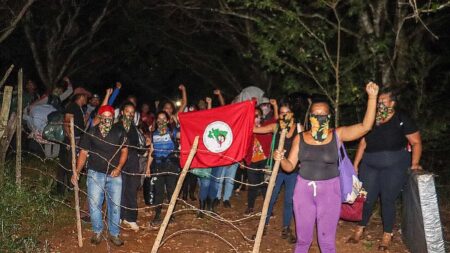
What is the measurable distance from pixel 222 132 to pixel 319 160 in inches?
150

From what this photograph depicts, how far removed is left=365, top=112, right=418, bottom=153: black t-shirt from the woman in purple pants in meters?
1.47

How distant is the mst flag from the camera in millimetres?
9273

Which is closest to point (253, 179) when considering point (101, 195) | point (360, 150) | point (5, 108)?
point (360, 150)

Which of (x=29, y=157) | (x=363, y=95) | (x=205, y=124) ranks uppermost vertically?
(x=363, y=95)

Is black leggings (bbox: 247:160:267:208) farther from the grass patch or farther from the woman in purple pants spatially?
the woman in purple pants

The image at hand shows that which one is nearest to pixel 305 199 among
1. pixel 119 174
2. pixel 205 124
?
pixel 119 174

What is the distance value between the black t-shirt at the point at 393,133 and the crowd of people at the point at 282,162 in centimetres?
1

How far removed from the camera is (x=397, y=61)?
34.3 feet

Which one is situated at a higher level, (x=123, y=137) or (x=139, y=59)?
(x=139, y=59)

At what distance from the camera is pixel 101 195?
7.43 m

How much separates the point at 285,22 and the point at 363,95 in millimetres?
2051

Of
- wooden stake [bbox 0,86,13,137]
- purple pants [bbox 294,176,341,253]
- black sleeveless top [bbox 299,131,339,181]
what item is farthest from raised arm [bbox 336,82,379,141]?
wooden stake [bbox 0,86,13,137]

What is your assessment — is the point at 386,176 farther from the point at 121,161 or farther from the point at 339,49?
the point at 339,49

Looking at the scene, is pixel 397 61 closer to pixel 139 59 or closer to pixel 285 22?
pixel 285 22
